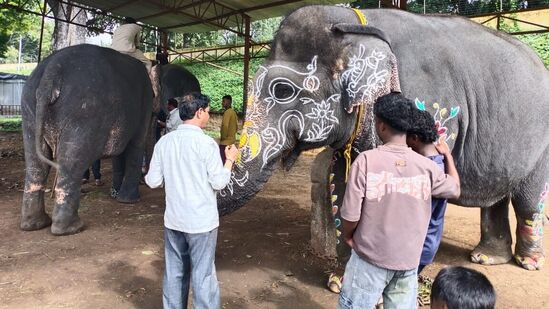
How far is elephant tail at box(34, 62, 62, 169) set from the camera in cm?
461

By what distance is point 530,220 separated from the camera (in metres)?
4.14

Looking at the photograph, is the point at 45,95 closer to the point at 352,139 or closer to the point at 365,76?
the point at 352,139

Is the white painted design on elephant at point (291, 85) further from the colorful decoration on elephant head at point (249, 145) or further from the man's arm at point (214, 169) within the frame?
the man's arm at point (214, 169)

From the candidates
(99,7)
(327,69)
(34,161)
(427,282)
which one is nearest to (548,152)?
(427,282)

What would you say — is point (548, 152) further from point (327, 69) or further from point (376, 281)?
point (376, 281)

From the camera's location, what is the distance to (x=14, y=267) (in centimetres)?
388

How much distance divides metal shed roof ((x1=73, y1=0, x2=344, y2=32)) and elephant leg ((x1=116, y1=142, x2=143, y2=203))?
6.35 m

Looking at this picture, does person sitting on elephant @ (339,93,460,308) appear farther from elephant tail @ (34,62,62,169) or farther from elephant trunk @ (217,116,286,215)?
elephant tail @ (34,62,62,169)

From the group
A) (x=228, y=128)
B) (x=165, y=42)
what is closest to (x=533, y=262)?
(x=228, y=128)

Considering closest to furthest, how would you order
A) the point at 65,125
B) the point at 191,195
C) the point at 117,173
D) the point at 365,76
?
1. the point at 191,195
2. the point at 365,76
3. the point at 65,125
4. the point at 117,173

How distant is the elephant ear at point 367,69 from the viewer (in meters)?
2.90

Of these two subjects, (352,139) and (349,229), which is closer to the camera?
(349,229)

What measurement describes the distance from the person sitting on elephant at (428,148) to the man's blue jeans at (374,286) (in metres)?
0.29

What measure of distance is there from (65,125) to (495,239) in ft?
15.3
